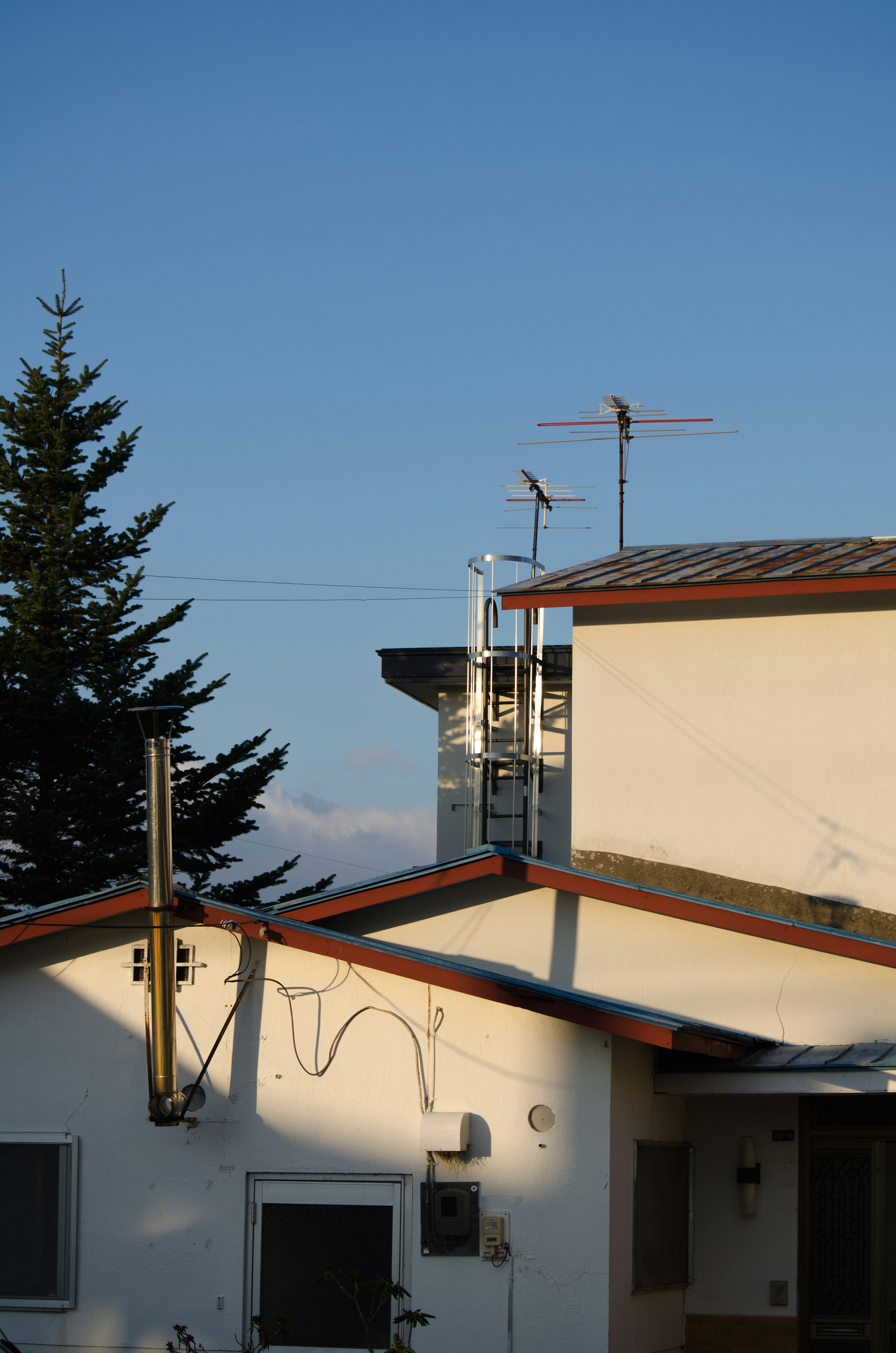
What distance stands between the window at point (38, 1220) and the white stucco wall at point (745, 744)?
17.3ft

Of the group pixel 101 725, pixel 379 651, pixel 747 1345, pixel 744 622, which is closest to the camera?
pixel 747 1345

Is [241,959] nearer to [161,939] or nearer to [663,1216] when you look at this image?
[161,939]

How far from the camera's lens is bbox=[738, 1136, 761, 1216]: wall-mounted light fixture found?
37.0 ft

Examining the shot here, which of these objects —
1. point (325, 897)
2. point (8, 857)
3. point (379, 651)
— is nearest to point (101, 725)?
point (8, 857)

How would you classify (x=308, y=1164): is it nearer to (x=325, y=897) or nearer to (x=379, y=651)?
(x=325, y=897)

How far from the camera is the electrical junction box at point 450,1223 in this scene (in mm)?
9641

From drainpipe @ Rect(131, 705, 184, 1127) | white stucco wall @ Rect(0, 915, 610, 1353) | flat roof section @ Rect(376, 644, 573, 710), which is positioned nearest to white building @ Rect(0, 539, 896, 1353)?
white stucco wall @ Rect(0, 915, 610, 1353)

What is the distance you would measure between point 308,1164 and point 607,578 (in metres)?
6.13

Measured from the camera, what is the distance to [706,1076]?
10.6 metres

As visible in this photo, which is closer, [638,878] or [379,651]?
[638,878]

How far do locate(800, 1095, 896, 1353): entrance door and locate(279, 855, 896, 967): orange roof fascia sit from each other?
1281 millimetres

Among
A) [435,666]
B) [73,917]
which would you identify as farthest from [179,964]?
[435,666]

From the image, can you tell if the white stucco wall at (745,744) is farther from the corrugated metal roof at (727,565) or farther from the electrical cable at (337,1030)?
the electrical cable at (337,1030)

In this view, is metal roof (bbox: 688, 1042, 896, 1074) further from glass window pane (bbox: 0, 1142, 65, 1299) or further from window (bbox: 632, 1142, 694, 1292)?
glass window pane (bbox: 0, 1142, 65, 1299)
